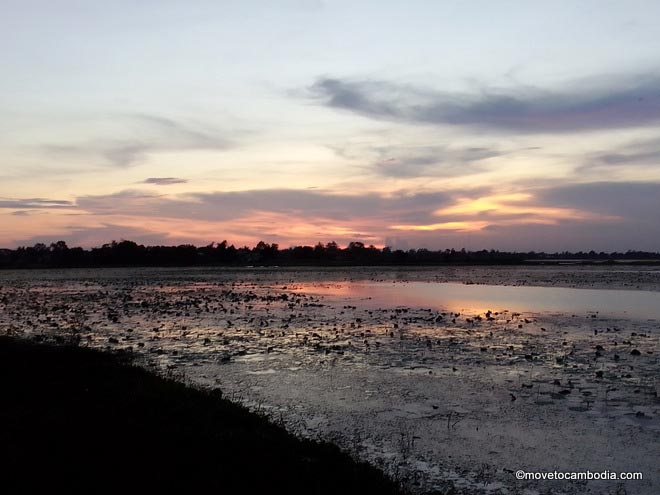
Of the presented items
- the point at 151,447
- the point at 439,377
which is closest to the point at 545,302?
the point at 439,377

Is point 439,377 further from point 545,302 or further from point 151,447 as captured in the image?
point 545,302

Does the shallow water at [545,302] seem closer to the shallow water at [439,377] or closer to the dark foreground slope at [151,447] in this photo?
the shallow water at [439,377]

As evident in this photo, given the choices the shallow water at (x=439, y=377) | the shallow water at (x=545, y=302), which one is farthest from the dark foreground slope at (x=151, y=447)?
the shallow water at (x=545, y=302)

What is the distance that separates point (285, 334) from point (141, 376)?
9459 mm

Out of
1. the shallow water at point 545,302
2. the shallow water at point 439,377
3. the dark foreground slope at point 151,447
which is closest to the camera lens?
the dark foreground slope at point 151,447

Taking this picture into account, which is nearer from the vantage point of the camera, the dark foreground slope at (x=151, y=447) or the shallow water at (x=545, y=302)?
the dark foreground slope at (x=151, y=447)

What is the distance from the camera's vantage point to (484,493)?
7531 mm

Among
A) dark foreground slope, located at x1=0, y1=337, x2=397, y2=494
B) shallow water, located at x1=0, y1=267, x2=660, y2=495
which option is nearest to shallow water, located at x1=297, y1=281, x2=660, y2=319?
shallow water, located at x1=0, y1=267, x2=660, y2=495

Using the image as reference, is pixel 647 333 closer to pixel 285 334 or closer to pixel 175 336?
pixel 285 334

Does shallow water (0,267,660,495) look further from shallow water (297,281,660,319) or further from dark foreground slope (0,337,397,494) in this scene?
dark foreground slope (0,337,397,494)

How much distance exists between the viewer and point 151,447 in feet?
25.7

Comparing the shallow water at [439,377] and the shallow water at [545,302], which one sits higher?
the shallow water at [545,302]

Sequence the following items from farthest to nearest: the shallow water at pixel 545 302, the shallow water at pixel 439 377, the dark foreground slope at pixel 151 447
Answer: the shallow water at pixel 545 302, the shallow water at pixel 439 377, the dark foreground slope at pixel 151 447

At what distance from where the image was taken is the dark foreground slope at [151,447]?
22.1 ft
